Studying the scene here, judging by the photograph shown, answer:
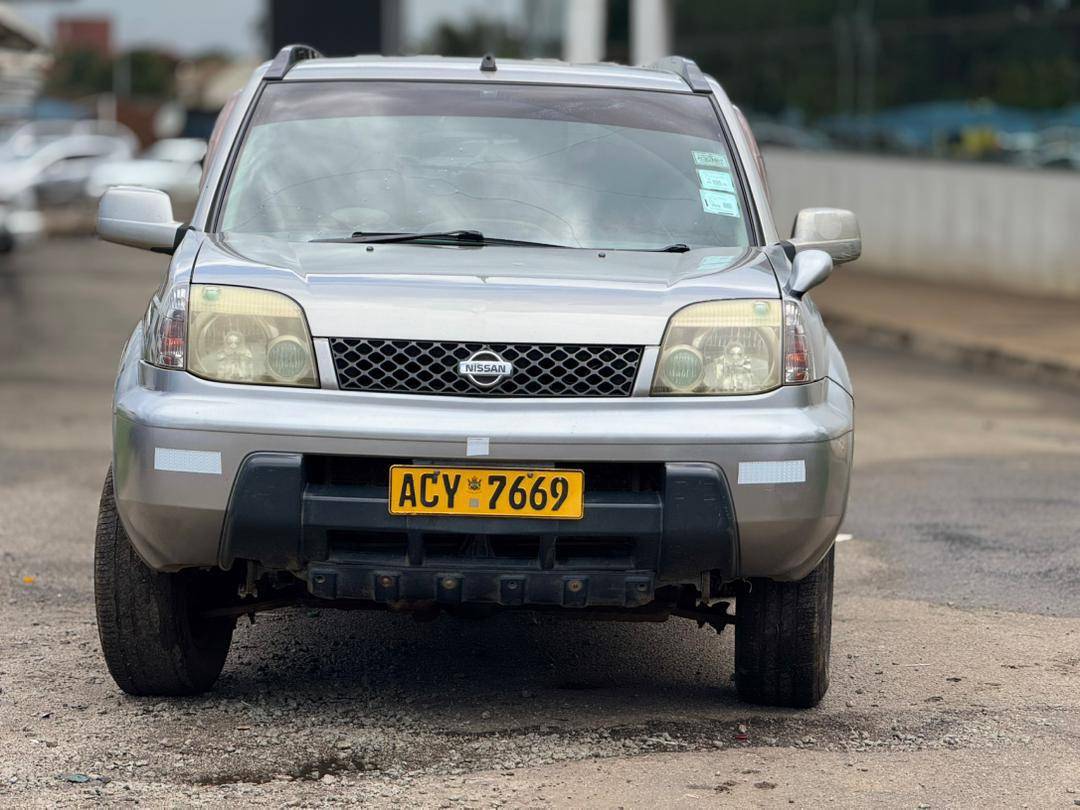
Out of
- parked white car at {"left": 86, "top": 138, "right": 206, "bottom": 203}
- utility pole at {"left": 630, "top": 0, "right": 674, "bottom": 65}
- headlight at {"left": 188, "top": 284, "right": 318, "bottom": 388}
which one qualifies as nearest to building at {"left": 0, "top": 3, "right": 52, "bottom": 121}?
utility pole at {"left": 630, "top": 0, "right": 674, "bottom": 65}

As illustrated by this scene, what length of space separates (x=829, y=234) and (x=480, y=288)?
1281mm

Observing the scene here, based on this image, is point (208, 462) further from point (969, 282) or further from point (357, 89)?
point (969, 282)

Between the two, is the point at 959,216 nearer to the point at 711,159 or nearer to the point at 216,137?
the point at 711,159

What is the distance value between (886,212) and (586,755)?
694 inches

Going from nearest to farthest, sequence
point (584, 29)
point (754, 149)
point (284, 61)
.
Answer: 1. point (754, 149)
2. point (284, 61)
3. point (584, 29)

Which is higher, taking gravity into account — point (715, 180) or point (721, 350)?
point (715, 180)

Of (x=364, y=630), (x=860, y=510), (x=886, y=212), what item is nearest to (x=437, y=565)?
(x=364, y=630)

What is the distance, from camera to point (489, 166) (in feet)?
18.4

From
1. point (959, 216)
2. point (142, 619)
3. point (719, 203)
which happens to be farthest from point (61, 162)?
point (142, 619)

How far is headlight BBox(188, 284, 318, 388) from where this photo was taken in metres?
4.66

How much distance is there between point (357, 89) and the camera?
19.2 feet

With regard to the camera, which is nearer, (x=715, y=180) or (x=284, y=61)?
(x=715, y=180)

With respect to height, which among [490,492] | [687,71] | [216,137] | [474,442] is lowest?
[490,492]

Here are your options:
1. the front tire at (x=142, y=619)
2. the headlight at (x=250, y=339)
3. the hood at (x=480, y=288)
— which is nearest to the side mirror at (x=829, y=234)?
the hood at (x=480, y=288)
